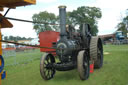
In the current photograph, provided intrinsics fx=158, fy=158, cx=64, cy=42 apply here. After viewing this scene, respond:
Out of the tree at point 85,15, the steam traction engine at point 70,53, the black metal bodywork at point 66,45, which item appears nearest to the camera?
the steam traction engine at point 70,53

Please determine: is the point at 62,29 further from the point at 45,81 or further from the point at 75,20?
the point at 75,20

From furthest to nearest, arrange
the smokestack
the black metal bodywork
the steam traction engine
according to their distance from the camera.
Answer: the smokestack, the black metal bodywork, the steam traction engine

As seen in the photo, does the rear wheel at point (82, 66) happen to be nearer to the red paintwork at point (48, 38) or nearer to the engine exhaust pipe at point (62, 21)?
the engine exhaust pipe at point (62, 21)

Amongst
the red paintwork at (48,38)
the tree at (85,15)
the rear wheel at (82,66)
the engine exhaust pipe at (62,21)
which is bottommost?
the rear wheel at (82,66)

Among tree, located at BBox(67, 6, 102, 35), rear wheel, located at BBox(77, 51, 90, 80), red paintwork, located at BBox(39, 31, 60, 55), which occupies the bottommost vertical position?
rear wheel, located at BBox(77, 51, 90, 80)

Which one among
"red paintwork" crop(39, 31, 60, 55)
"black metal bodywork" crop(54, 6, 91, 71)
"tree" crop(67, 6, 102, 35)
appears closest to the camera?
"black metal bodywork" crop(54, 6, 91, 71)

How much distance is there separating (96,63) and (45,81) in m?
2.52

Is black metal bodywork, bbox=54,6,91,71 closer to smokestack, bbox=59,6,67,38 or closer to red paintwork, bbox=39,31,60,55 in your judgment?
smokestack, bbox=59,6,67,38

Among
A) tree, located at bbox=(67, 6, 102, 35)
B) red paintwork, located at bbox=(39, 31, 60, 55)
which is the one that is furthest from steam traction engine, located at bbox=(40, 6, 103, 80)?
tree, located at bbox=(67, 6, 102, 35)

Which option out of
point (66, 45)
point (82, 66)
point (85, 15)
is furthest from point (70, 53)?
point (85, 15)

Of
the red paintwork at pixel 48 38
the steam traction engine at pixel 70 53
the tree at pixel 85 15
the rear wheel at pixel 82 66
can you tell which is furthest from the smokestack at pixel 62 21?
the tree at pixel 85 15

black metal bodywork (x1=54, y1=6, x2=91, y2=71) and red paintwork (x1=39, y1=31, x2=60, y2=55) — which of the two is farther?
red paintwork (x1=39, y1=31, x2=60, y2=55)

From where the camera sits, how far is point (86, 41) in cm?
665

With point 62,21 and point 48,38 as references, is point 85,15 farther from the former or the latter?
point 62,21
